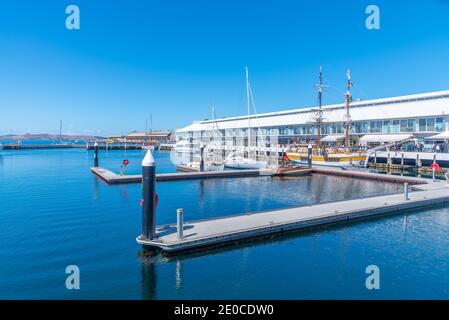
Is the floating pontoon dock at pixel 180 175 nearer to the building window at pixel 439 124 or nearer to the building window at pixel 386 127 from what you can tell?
the building window at pixel 439 124

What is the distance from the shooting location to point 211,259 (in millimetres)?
13305

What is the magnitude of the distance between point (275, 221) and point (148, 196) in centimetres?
679

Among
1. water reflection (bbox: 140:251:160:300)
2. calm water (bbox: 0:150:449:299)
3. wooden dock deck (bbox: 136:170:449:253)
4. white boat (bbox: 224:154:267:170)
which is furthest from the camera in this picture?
white boat (bbox: 224:154:267:170)

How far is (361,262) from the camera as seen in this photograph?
1317cm

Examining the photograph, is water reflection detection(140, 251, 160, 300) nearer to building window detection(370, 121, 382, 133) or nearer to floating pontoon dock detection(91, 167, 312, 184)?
floating pontoon dock detection(91, 167, 312, 184)

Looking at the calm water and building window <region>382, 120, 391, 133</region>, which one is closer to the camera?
the calm water

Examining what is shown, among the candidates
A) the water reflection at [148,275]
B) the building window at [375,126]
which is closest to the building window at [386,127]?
the building window at [375,126]

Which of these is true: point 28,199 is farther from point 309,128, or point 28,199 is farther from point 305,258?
point 309,128

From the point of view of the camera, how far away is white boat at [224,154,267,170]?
154 feet

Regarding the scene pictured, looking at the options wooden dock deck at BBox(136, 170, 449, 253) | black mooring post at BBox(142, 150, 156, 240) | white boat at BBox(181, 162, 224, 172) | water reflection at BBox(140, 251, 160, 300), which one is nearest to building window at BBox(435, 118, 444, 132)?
wooden dock deck at BBox(136, 170, 449, 253)

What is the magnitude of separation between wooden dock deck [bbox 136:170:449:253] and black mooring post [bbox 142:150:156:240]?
1.59ft

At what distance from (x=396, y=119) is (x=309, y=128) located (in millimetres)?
19905

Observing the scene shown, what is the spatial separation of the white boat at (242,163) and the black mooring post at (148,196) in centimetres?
3418

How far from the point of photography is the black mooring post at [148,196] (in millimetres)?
13367
